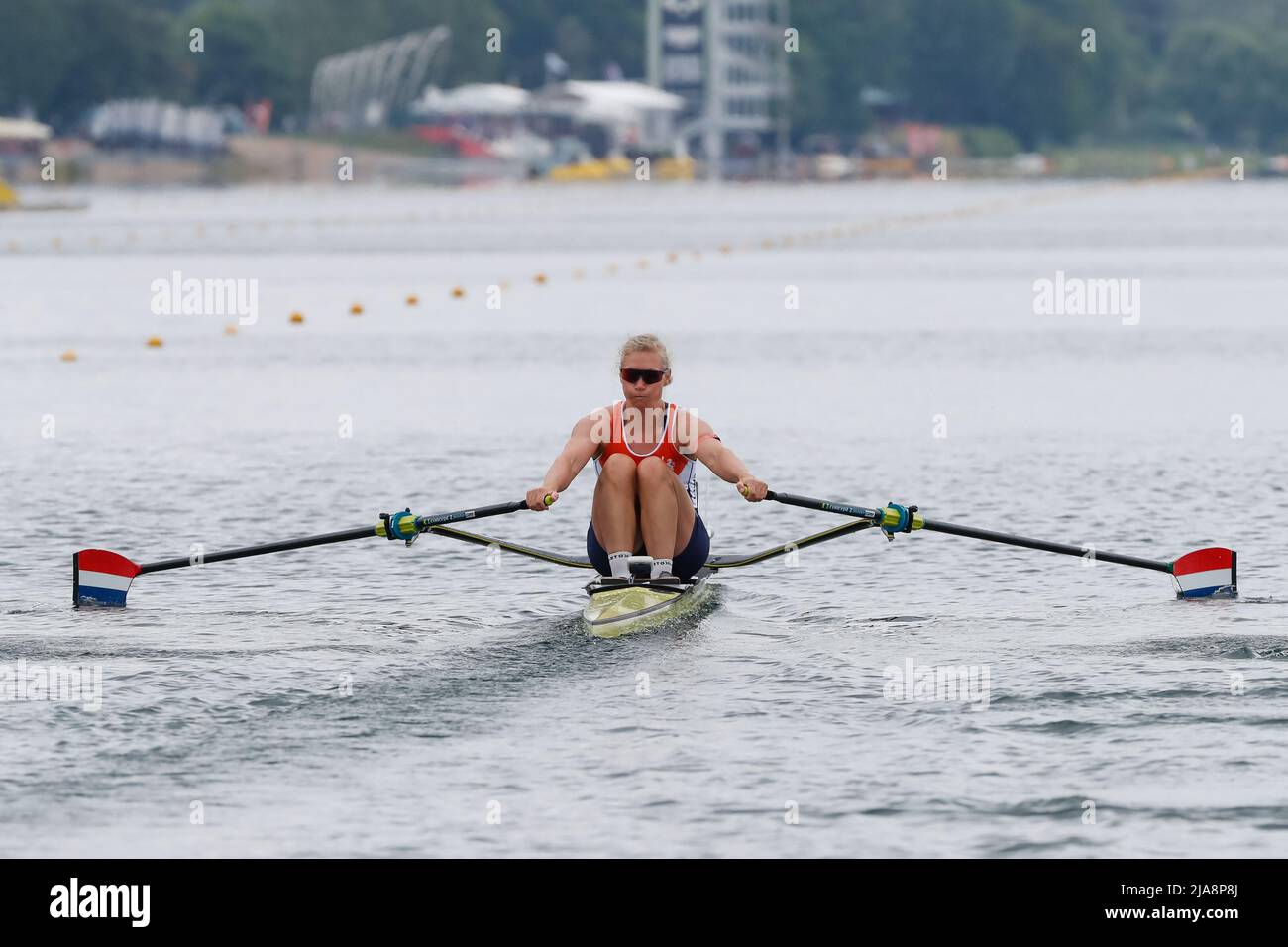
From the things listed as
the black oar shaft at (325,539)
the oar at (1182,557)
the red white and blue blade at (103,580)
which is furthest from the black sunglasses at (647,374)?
the red white and blue blade at (103,580)

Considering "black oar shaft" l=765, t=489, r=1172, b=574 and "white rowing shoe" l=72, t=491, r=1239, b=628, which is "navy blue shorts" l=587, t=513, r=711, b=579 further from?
"black oar shaft" l=765, t=489, r=1172, b=574

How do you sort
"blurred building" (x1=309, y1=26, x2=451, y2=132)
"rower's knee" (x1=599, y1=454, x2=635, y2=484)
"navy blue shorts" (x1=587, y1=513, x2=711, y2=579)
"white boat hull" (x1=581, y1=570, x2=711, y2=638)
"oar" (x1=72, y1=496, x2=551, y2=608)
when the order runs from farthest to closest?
"blurred building" (x1=309, y1=26, x2=451, y2=132) → "oar" (x1=72, y1=496, x2=551, y2=608) → "navy blue shorts" (x1=587, y1=513, x2=711, y2=579) → "rower's knee" (x1=599, y1=454, x2=635, y2=484) → "white boat hull" (x1=581, y1=570, x2=711, y2=638)

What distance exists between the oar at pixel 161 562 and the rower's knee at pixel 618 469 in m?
0.78

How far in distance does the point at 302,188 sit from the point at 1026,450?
120014mm

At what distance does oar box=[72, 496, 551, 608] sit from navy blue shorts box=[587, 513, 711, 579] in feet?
1.75

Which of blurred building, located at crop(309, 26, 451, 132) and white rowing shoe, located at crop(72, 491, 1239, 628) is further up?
blurred building, located at crop(309, 26, 451, 132)

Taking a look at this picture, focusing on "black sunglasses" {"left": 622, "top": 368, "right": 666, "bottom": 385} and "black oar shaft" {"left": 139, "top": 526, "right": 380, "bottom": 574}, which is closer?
"black sunglasses" {"left": 622, "top": 368, "right": 666, "bottom": 385}

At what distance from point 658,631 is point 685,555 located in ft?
2.20

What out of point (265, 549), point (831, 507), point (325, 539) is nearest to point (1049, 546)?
point (831, 507)

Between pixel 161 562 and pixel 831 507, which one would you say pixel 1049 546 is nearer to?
pixel 831 507

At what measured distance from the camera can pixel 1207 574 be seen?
1355 cm

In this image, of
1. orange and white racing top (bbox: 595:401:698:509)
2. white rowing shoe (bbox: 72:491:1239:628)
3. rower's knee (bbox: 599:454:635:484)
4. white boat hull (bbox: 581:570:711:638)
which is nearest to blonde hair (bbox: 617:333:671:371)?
orange and white racing top (bbox: 595:401:698:509)

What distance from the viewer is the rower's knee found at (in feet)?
41.9

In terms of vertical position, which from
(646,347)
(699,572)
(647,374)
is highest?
(646,347)
